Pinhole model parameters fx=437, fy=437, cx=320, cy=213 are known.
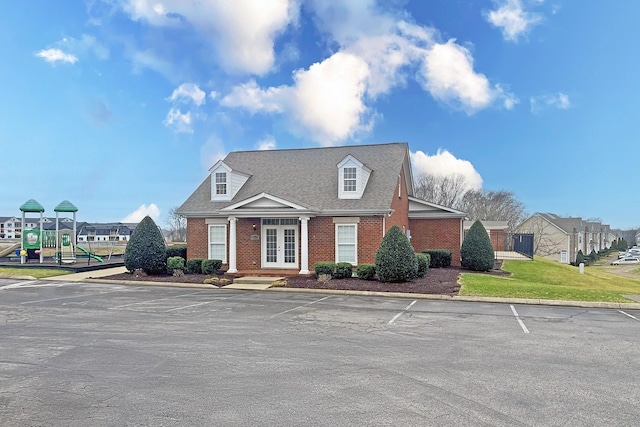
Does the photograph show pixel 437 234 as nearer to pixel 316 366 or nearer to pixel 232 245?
pixel 232 245

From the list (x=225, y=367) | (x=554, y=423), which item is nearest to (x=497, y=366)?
(x=554, y=423)

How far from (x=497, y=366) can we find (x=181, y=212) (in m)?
Answer: 19.0

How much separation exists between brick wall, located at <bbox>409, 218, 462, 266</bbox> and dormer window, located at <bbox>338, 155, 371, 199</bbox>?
22.0ft

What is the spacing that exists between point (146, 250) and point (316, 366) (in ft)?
55.9

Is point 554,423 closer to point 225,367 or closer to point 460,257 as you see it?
point 225,367

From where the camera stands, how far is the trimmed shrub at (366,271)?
19203 mm

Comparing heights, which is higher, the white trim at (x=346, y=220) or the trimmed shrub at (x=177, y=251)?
the white trim at (x=346, y=220)

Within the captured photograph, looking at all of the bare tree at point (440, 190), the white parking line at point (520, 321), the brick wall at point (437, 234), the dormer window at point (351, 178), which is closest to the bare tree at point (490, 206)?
the bare tree at point (440, 190)

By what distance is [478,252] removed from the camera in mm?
23547

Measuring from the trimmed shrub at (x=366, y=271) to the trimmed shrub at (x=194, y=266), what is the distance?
→ 8007 millimetres

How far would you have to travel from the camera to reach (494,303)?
14.7 metres

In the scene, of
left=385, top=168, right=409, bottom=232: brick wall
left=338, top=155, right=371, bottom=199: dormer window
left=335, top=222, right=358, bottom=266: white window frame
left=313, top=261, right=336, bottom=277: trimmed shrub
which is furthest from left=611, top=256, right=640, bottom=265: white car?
left=313, top=261, right=336, bottom=277: trimmed shrub

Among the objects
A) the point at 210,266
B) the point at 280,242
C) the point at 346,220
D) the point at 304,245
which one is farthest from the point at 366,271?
the point at 210,266

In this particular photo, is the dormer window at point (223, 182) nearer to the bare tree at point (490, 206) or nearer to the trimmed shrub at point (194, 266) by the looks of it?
the trimmed shrub at point (194, 266)
